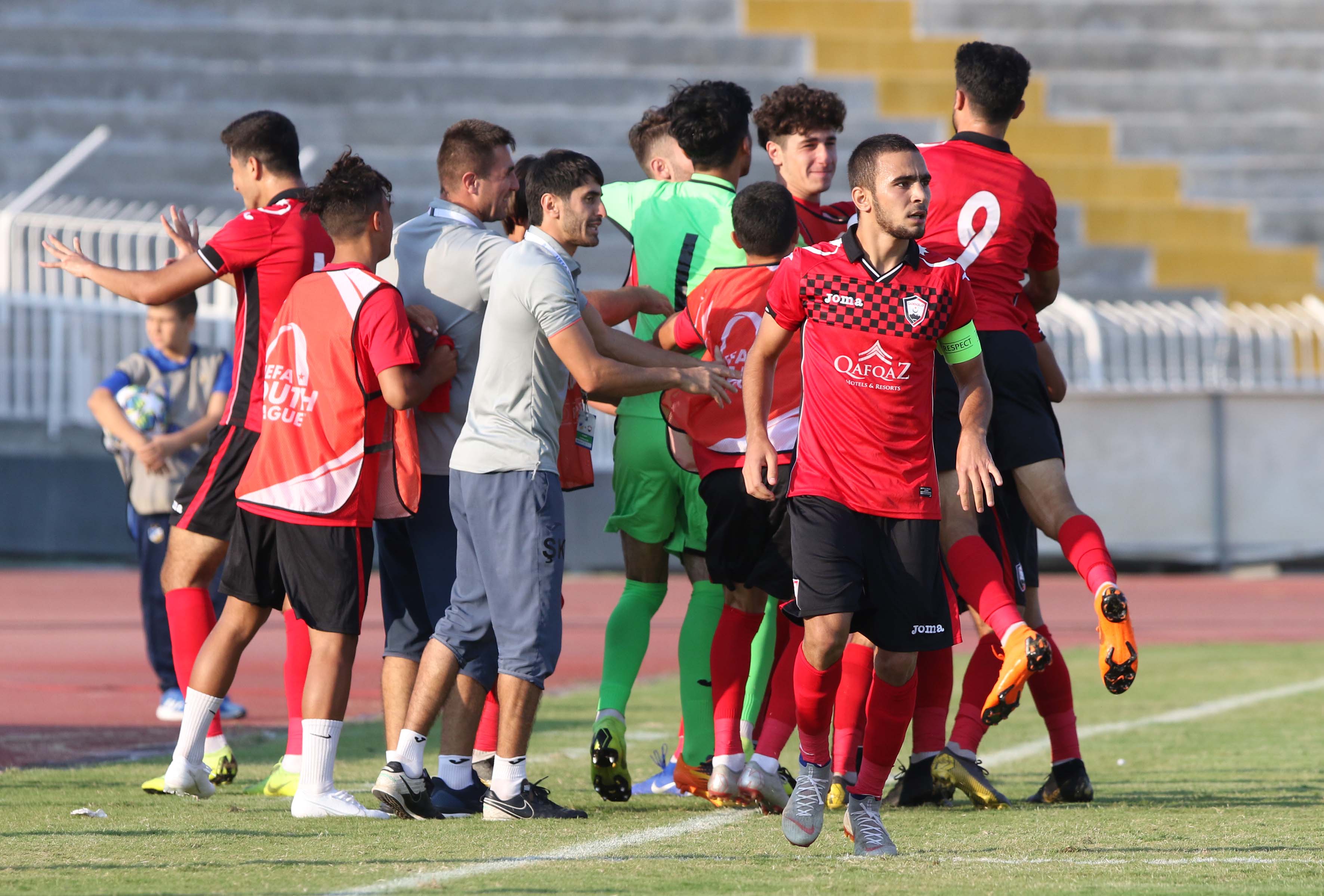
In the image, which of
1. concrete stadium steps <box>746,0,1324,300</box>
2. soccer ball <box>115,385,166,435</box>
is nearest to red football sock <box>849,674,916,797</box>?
soccer ball <box>115,385,166,435</box>

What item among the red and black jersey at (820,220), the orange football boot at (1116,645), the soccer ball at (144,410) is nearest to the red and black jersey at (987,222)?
the red and black jersey at (820,220)

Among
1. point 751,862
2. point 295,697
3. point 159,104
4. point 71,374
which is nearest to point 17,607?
point 71,374

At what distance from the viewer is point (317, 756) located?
5.46 metres

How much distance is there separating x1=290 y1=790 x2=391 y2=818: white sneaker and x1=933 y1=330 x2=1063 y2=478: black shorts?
2126 millimetres

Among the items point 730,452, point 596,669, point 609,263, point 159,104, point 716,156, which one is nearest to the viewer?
point 730,452

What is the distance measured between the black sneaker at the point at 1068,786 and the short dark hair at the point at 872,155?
7.35 feet

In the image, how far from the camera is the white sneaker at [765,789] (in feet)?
18.9

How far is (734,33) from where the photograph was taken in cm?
Answer: 2428

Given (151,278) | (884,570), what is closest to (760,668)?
(884,570)

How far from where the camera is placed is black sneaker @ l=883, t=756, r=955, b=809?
6.07 metres

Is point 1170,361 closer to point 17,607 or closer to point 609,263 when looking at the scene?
point 609,263

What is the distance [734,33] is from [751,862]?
20.7 m

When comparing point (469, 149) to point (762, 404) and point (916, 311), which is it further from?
point (916, 311)

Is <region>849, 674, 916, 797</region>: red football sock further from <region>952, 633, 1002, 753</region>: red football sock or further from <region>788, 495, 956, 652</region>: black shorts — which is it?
<region>952, 633, 1002, 753</region>: red football sock
